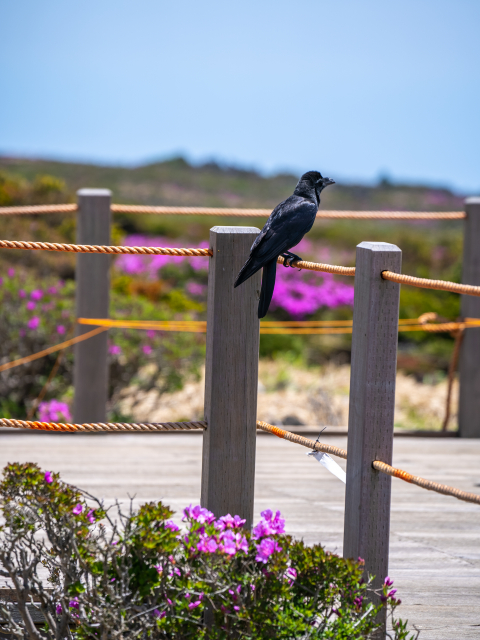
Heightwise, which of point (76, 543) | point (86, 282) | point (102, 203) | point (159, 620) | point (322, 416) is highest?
point (102, 203)

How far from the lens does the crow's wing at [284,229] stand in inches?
66.8

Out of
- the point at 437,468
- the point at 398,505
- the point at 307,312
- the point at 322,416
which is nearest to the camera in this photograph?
the point at 398,505

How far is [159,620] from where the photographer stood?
1.26 metres

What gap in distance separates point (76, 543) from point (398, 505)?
1.67 metres

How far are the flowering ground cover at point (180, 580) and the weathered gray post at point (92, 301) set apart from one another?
2.19 m

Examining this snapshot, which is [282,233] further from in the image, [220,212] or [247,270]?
[220,212]

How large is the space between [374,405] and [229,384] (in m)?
0.37

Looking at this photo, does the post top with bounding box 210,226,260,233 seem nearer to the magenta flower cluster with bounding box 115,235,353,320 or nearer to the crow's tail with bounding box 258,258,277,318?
the crow's tail with bounding box 258,258,277,318

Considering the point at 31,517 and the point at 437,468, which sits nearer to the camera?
the point at 31,517

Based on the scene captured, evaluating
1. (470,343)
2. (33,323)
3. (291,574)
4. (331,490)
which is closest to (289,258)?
(291,574)

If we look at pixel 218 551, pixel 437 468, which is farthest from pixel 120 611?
pixel 437 468

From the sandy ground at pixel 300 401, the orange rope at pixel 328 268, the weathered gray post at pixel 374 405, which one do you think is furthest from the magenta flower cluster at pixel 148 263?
the weathered gray post at pixel 374 405

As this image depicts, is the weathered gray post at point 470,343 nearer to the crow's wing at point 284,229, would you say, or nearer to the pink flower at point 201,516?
the crow's wing at point 284,229

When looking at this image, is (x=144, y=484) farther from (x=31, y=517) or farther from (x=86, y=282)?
(x=31, y=517)
